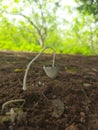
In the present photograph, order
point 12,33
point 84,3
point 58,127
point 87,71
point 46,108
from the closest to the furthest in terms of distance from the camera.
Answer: point 58,127 → point 46,108 → point 87,71 → point 84,3 → point 12,33

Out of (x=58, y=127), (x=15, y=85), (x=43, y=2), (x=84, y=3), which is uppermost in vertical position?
(x=43, y=2)

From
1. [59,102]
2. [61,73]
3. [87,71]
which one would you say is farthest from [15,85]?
[87,71]

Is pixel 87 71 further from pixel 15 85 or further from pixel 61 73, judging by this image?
pixel 15 85

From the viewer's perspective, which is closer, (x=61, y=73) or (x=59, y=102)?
(x=59, y=102)

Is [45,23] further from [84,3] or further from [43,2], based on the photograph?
[84,3]

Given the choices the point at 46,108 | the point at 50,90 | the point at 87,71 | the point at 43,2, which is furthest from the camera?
the point at 43,2

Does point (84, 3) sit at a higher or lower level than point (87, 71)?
higher
